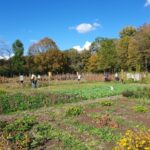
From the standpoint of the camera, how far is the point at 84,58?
84.3m

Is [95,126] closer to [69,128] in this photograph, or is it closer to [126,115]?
[69,128]

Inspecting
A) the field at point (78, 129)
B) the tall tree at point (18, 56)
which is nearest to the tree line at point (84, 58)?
the tall tree at point (18, 56)

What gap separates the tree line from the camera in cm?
5959

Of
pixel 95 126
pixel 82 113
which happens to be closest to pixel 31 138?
pixel 95 126

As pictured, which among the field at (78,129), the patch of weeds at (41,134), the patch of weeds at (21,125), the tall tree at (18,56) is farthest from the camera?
the tall tree at (18,56)

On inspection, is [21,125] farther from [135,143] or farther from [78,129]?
[135,143]

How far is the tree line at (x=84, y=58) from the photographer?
196 feet

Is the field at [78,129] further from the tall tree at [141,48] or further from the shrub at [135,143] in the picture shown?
the tall tree at [141,48]

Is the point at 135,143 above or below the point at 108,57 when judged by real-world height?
below

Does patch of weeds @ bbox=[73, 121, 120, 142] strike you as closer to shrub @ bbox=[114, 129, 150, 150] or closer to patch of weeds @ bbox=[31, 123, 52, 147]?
patch of weeds @ bbox=[31, 123, 52, 147]

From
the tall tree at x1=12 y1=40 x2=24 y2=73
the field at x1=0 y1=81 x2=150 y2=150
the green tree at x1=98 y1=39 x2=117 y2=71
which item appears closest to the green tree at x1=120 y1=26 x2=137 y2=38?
the green tree at x1=98 y1=39 x2=117 y2=71

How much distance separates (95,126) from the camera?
458 inches

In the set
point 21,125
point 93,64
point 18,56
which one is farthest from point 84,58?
point 21,125

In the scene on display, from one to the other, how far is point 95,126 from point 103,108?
417 cm
